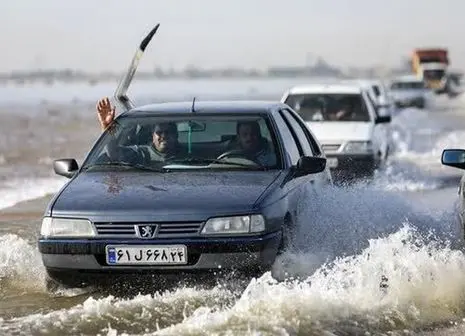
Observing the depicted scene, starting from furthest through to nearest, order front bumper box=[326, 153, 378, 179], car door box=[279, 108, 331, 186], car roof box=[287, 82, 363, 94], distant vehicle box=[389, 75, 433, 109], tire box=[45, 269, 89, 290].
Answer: distant vehicle box=[389, 75, 433, 109]
car roof box=[287, 82, 363, 94]
front bumper box=[326, 153, 378, 179]
car door box=[279, 108, 331, 186]
tire box=[45, 269, 89, 290]

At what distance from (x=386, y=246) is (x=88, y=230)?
204cm

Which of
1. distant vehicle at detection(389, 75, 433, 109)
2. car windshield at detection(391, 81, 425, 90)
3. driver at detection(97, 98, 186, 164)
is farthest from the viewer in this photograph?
car windshield at detection(391, 81, 425, 90)

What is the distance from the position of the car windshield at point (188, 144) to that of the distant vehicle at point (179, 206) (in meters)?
0.01

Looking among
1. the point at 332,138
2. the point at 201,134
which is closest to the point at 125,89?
the point at 201,134

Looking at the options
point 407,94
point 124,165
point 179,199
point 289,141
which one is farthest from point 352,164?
point 407,94

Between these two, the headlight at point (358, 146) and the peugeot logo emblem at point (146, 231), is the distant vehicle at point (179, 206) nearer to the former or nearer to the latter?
the peugeot logo emblem at point (146, 231)

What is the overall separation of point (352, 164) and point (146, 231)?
8.60 m

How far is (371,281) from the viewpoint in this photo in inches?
279

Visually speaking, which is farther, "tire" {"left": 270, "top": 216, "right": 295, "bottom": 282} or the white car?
the white car

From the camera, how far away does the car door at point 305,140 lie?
8914 mm

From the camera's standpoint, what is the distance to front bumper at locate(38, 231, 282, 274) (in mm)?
6762

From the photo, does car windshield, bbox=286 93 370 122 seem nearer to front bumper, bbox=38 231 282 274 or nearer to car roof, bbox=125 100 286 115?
car roof, bbox=125 100 286 115

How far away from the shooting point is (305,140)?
934cm

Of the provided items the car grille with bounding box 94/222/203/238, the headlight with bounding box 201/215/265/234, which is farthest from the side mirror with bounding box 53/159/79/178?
the headlight with bounding box 201/215/265/234
